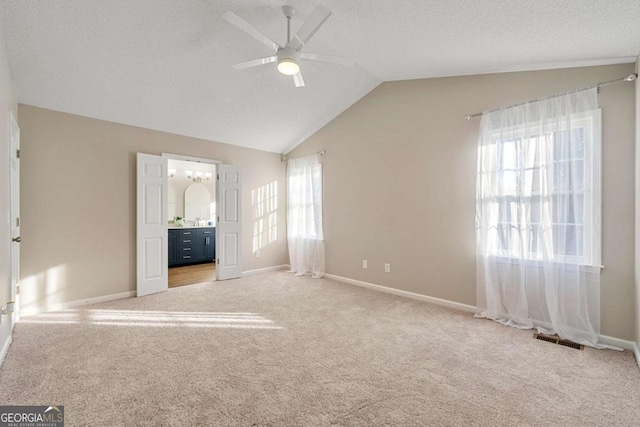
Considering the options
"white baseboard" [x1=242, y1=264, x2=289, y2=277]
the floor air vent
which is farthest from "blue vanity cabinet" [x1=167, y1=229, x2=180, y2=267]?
the floor air vent

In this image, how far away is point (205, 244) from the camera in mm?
6777

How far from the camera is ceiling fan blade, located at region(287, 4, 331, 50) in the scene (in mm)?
2189

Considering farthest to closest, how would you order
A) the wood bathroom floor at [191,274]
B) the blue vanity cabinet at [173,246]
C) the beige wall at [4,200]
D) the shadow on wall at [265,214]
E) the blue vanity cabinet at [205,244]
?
1. the blue vanity cabinet at [205,244]
2. the blue vanity cabinet at [173,246]
3. the shadow on wall at [265,214]
4. the wood bathroom floor at [191,274]
5. the beige wall at [4,200]

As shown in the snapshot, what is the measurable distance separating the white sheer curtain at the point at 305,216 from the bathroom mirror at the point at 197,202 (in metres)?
2.97

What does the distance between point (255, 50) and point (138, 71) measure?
137 centimetres

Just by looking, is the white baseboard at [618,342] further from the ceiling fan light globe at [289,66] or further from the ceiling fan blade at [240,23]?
the ceiling fan blade at [240,23]

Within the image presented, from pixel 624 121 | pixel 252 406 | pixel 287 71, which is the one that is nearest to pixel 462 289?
pixel 624 121

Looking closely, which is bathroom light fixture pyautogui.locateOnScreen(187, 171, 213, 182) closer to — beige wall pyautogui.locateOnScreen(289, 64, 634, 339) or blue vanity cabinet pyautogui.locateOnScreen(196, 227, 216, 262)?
blue vanity cabinet pyautogui.locateOnScreen(196, 227, 216, 262)

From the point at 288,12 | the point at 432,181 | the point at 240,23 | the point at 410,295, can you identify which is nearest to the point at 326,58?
the point at 288,12

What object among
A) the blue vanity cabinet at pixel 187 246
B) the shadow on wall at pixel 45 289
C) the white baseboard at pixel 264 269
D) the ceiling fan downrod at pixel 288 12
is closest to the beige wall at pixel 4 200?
the shadow on wall at pixel 45 289

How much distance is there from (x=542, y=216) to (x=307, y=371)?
2713 mm

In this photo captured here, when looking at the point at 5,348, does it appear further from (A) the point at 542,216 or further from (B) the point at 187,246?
(A) the point at 542,216

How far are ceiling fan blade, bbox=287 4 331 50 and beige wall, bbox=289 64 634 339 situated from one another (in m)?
2.10

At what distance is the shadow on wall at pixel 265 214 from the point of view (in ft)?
18.3
